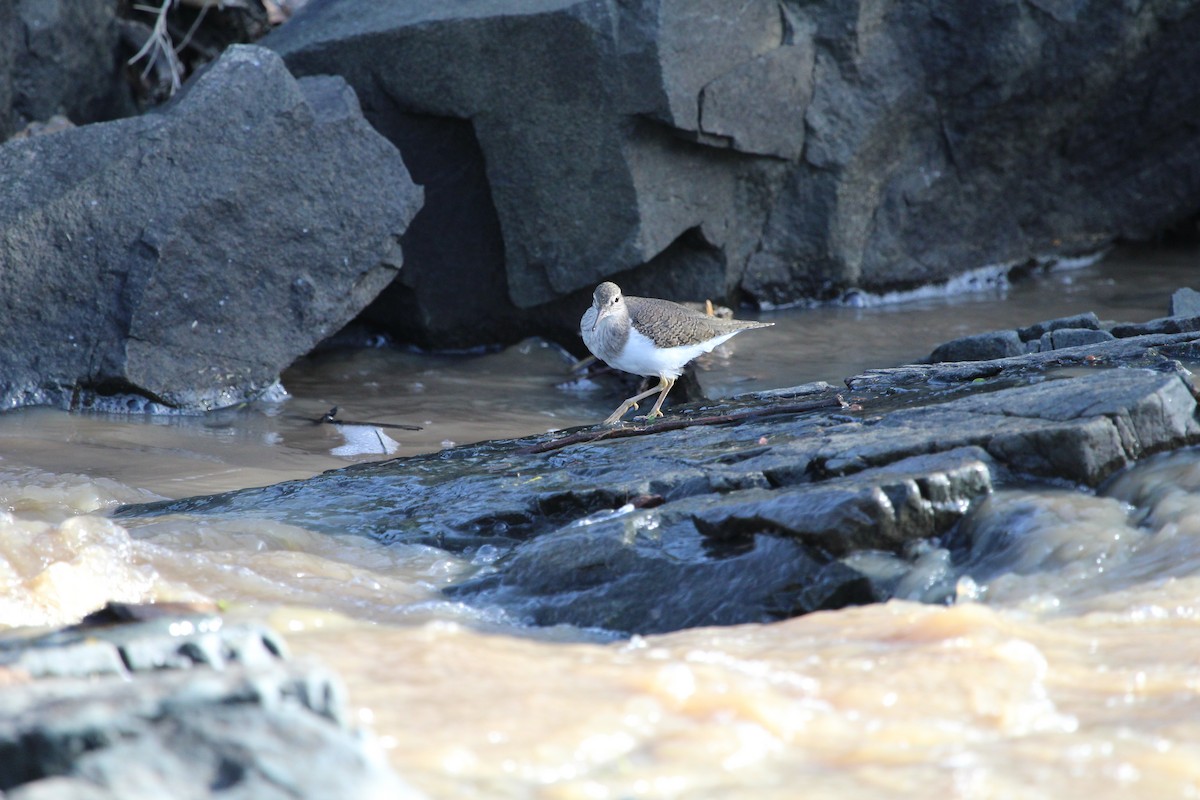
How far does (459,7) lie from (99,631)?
6.43 meters

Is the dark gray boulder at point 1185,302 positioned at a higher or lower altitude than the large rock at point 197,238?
lower

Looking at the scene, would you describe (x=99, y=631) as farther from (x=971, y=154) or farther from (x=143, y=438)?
(x=971, y=154)

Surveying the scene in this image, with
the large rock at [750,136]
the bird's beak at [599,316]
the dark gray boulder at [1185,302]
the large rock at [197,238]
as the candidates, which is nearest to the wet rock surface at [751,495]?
the bird's beak at [599,316]

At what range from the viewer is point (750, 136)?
28.1ft

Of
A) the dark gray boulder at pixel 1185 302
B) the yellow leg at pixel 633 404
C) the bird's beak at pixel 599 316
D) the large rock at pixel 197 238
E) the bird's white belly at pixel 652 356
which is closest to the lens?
the yellow leg at pixel 633 404

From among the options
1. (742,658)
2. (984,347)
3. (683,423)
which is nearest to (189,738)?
(742,658)

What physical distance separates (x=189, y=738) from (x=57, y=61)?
26.7ft

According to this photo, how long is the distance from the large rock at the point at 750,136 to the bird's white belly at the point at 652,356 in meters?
1.80

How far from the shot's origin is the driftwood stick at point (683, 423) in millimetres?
5090

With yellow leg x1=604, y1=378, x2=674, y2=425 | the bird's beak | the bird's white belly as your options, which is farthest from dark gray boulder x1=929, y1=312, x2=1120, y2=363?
the bird's beak

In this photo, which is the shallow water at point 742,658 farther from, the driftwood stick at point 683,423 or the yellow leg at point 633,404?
the yellow leg at point 633,404

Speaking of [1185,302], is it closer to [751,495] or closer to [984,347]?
[984,347]

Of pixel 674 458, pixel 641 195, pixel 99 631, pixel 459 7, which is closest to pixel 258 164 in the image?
pixel 459 7

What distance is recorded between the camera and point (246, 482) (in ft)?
18.0
